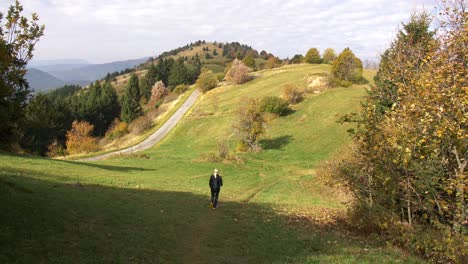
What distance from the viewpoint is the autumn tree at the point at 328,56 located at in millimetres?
122356

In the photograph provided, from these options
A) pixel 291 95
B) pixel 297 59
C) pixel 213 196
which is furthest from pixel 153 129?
pixel 297 59

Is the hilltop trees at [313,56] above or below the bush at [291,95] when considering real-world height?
above

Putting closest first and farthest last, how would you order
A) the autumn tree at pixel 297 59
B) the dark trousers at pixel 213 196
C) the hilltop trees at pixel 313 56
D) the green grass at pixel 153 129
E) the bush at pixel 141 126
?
the dark trousers at pixel 213 196 → the green grass at pixel 153 129 → the bush at pixel 141 126 → the hilltop trees at pixel 313 56 → the autumn tree at pixel 297 59

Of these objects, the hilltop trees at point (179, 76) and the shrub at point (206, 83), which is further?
the hilltop trees at point (179, 76)

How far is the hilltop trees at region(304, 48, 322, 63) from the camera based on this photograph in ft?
401

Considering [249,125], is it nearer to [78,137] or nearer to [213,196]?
[213,196]

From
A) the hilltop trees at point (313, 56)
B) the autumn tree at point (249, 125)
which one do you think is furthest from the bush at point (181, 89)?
the autumn tree at point (249, 125)

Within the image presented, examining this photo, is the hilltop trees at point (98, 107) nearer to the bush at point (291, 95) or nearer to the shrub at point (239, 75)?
the shrub at point (239, 75)

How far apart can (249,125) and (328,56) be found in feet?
280

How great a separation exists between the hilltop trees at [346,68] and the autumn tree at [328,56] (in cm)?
4704

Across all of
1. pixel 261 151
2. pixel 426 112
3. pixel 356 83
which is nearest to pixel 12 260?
pixel 426 112

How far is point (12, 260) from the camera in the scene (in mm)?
8969

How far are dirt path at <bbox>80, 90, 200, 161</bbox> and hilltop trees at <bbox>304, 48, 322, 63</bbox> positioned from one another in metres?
46.3

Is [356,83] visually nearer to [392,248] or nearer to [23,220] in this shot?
[392,248]
